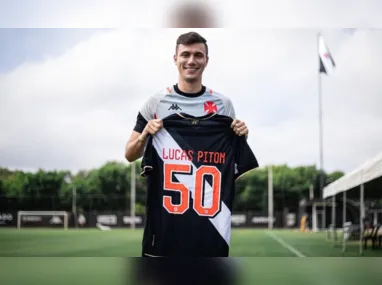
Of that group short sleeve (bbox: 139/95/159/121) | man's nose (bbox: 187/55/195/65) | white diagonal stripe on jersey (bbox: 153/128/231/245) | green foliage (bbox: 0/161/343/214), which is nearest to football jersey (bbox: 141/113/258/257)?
white diagonal stripe on jersey (bbox: 153/128/231/245)

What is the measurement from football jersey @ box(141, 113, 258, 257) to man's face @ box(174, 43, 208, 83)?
0.30 meters

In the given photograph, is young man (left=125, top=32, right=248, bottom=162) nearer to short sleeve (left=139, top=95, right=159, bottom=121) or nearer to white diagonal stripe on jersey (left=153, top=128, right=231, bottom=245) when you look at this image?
short sleeve (left=139, top=95, right=159, bottom=121)

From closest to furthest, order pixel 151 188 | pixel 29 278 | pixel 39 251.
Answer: pixel 151 188 → pixel 29 278 → pixel 39 251

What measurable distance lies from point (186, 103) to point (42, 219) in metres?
5.76

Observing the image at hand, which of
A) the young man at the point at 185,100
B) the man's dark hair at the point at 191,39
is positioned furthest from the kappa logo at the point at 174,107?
the man's dark hair at the point at 191,39

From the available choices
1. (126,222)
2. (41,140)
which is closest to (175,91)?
(41,140)

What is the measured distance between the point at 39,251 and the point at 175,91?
414cm

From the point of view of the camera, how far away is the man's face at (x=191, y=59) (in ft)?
10.8

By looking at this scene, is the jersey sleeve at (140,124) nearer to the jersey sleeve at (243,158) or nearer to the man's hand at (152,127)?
the man's hand at (152,127)

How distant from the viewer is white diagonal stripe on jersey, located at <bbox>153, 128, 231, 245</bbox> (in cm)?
346

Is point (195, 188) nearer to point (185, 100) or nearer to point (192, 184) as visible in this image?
point (192, 184)

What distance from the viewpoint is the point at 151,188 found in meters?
3.46

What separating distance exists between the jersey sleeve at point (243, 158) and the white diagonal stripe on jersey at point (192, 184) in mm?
204
